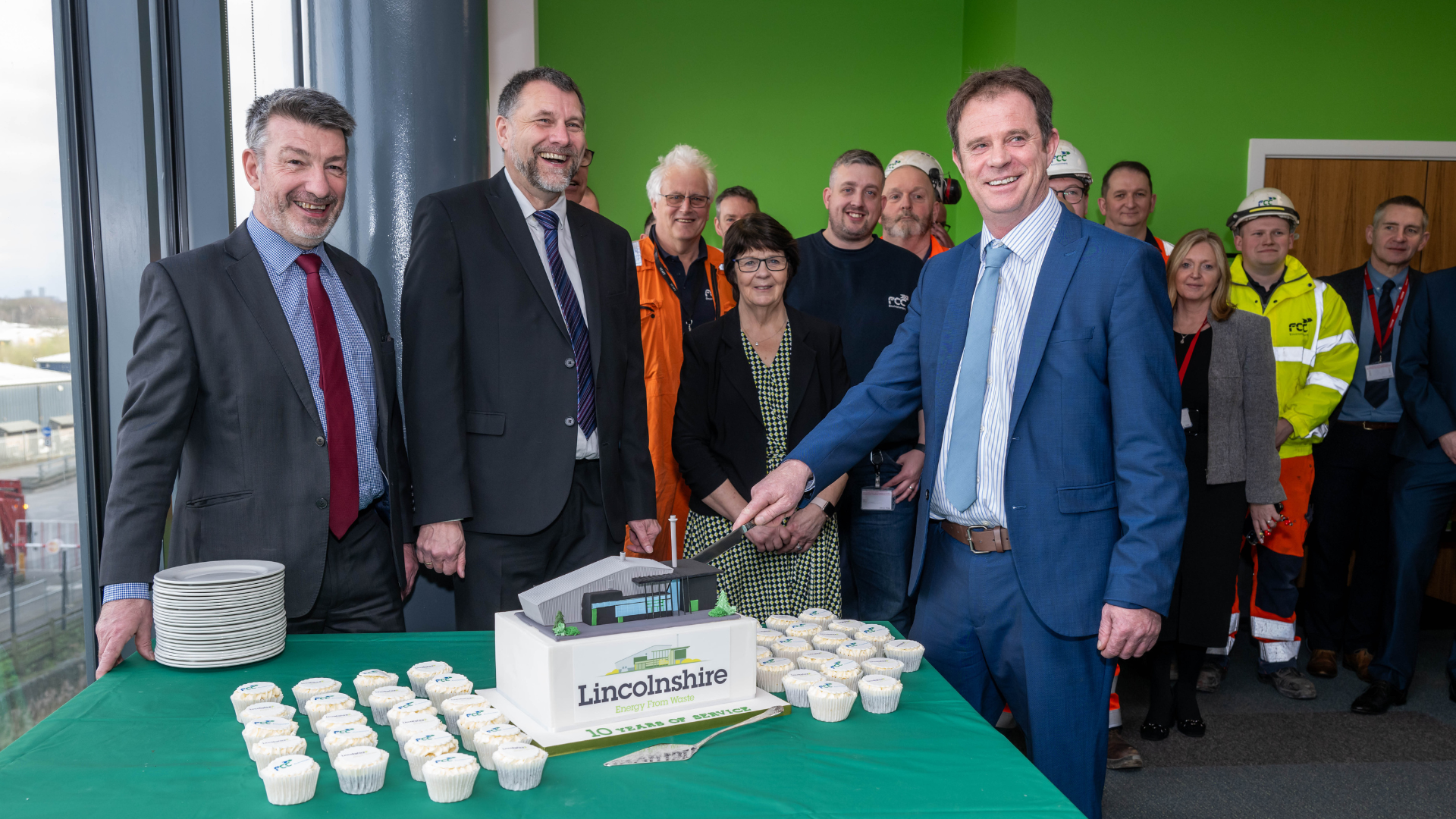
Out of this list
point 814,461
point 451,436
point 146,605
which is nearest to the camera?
point 146,605

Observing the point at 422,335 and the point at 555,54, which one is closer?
the point at 422,335

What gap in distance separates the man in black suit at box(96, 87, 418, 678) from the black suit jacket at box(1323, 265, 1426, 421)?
4.05m

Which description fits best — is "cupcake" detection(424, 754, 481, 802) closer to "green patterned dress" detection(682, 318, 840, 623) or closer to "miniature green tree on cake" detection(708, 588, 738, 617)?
"miniature green tree on cake" detection(708, 588, 738, 617)

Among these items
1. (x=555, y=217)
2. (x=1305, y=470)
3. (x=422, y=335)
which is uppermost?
(x=555, y=217)

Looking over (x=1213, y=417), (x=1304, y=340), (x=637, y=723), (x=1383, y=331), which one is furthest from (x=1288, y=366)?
(x=637, y=723)

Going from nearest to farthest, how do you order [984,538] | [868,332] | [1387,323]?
[984,538], [868,332], [1387,323]

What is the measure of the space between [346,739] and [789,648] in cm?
73

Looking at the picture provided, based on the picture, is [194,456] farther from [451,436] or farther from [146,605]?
[451,436]

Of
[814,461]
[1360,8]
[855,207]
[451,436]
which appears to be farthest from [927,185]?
[1360,8]

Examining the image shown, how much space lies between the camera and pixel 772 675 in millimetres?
1574

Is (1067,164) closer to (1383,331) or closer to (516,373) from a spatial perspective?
(1383,331)

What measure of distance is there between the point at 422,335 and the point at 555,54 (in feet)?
13.8

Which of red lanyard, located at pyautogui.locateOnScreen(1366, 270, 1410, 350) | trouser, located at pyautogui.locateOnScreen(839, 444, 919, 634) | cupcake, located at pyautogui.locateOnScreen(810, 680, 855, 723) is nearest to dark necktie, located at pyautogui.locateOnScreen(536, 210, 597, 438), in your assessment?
trouser, located at pyautogui.locateOnScreen(839, 444, 919, 634)

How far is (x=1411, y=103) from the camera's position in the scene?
18.9 feet
